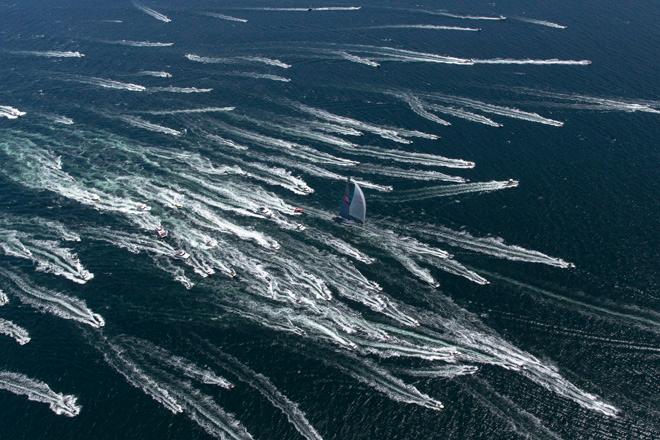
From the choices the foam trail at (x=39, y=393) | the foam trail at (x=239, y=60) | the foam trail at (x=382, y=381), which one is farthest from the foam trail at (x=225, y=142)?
the foam trail at (x=39, y=393)

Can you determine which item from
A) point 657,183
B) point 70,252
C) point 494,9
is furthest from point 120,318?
point 494,9

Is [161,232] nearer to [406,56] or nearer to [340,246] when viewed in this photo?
[340,246]

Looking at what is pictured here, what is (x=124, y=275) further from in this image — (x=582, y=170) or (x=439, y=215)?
(x=582, y=170)

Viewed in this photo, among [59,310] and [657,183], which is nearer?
[59,310]

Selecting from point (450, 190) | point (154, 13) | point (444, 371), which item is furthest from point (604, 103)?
point (154, 13)

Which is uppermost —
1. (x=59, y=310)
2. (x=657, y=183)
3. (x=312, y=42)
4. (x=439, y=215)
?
(x=312, y=42)

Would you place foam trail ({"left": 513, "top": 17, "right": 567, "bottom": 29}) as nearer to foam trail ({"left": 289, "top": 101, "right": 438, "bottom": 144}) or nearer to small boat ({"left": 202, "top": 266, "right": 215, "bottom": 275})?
foam trail ({"left": 289, "top": 101, "right": 438, "bottom": 144})

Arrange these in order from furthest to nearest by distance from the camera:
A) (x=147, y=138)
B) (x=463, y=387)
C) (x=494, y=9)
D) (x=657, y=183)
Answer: (x=494, y=9) → (x=147, y=138) → (x=657, y=183) → (x=463, y=387)

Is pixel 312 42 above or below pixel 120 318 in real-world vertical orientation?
above
